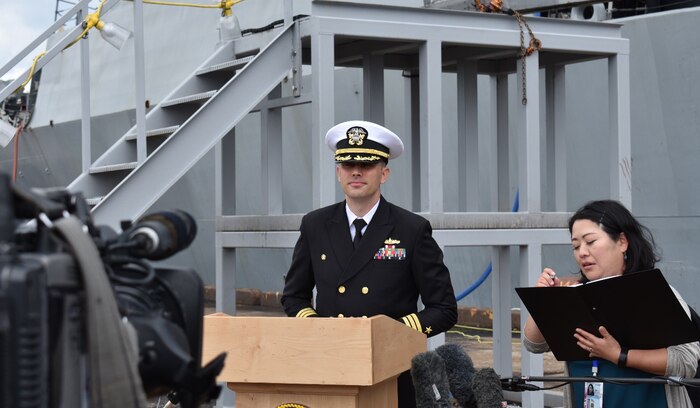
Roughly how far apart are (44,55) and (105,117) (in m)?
9.45

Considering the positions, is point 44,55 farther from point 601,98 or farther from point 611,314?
point 601,98

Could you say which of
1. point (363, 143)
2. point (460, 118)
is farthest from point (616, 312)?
point (460, 118)

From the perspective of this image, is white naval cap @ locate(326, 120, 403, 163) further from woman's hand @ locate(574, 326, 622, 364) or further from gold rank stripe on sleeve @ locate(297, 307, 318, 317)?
woman's hand @ locate(574, 326, 622, 364)

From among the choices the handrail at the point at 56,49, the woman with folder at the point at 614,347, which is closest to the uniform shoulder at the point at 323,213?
the woman with folder at the point at 614,347

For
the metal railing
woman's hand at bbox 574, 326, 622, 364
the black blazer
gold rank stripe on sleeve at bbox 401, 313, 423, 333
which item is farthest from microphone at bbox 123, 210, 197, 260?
the metal railing

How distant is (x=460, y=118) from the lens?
654 cm

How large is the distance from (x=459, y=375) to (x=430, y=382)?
14 cm

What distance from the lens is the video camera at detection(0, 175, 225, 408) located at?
117 centimetres

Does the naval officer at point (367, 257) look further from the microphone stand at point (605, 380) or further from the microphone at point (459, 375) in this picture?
the microphone at point (459, 375)

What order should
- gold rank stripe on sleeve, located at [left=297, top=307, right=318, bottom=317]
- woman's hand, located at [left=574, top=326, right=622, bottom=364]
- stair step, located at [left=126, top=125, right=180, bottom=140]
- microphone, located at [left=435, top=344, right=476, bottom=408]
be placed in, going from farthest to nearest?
stair step, located at [left=126, top=125, right=180, bottom=140] → gold rank stripe on sleeve, located at [left=297, top=307, right=318, bottom=317] → woman's hand, located at [left=574, top=326, right=622, bottom=364] → microphone, located at [left=435, top=344, right=476, bottom=408]

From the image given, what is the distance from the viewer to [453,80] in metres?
9.89

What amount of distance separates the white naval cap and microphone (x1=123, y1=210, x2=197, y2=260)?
6.47 feet

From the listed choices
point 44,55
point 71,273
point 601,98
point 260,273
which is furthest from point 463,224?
point 260,273

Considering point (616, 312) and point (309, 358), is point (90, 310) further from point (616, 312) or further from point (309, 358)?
point (616, 312)
